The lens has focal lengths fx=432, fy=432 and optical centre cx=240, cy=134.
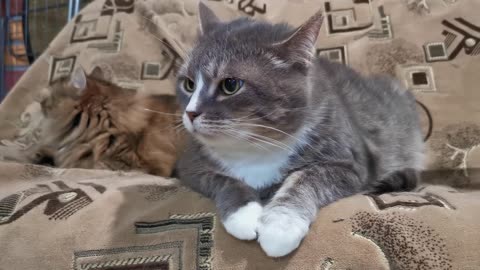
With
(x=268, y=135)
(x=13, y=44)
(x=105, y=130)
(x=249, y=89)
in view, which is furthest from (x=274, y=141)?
(x=13, y=44)

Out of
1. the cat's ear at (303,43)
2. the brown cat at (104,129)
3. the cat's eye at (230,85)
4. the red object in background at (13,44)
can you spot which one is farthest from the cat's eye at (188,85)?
the red object in background at (13,44)

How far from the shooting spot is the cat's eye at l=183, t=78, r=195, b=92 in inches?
42.8

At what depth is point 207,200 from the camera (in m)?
1.04

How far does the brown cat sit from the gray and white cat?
411 millimetres

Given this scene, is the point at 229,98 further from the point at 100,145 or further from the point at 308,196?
the point at 100,145

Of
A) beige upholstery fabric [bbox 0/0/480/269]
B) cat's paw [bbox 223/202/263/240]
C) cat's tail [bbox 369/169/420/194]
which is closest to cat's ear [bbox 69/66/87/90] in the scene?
beige upholstery fabric [bbox 0/0/480/269]

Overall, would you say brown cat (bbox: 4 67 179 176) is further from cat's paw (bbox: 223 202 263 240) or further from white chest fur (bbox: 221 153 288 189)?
cat's paw (bbox: 223 202 263 240)

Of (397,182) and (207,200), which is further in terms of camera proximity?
(397,182)

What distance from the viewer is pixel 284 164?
1.06m

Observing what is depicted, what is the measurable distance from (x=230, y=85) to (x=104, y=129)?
0.81 meters

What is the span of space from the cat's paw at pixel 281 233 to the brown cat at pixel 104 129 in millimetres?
773

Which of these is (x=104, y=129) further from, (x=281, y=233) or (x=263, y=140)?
(x=281, y=233)

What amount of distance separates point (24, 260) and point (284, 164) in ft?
2.07

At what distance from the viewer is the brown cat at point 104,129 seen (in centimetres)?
159
